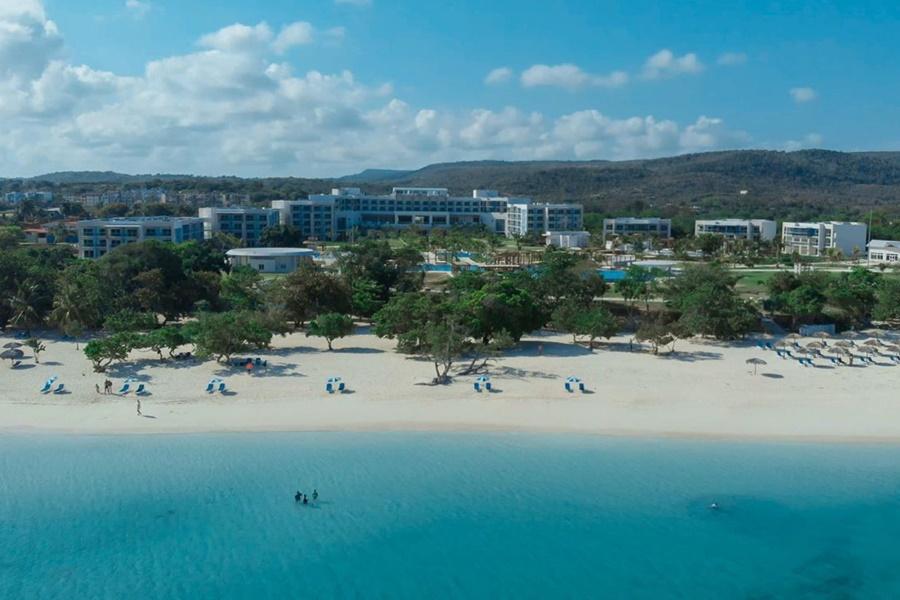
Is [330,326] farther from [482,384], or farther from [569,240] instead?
[569,240]

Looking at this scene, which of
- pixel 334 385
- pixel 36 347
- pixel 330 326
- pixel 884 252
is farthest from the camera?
pixel 884 252

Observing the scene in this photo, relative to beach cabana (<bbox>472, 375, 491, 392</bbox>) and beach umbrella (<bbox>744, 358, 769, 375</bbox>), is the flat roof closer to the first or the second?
beach cabana (<bbox>472, 375, 491, 392</bbox>)

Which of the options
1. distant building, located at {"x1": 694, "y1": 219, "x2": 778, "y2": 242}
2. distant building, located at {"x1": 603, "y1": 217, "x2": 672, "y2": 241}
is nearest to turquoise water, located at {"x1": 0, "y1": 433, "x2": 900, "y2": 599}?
distant building, located at {"x1": 694, "y1": 219, "x2": 778, "y2": 242}

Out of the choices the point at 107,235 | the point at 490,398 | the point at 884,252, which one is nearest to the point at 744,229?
the point at 884,252

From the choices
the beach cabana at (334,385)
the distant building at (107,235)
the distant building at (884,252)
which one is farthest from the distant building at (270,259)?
the distant building at (884,252)

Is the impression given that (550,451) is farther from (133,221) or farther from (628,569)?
(133,221)
